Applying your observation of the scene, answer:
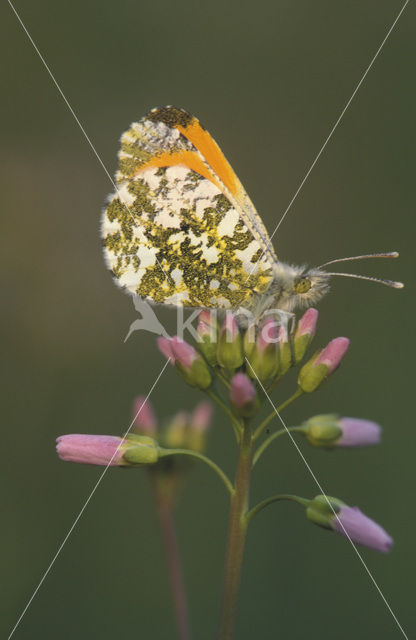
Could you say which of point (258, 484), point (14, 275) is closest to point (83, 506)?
point (258, 484)

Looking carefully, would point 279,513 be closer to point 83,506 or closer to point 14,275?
point 83,506

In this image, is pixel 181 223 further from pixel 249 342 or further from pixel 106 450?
pixel 106 450

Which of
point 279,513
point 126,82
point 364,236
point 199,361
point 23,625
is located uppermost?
point 126,82

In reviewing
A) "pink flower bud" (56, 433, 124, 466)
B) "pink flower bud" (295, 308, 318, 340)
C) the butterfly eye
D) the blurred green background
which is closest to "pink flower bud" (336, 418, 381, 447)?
"pink flower bud" (295, 308, 318, 340)

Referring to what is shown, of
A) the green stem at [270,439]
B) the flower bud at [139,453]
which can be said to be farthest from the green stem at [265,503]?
the flower bud at [139,453]

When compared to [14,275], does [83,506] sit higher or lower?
lower

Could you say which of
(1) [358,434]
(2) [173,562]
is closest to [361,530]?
(1) [358,434]
